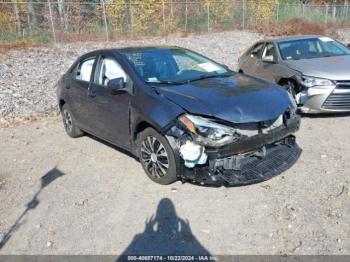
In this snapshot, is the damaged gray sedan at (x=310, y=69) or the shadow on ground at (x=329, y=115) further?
the shadow on ground at (x=329, y=115)

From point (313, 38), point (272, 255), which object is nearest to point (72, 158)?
point (272, 255)

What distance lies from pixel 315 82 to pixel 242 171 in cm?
313

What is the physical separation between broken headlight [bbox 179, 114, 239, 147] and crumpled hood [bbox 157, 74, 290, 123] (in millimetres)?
106

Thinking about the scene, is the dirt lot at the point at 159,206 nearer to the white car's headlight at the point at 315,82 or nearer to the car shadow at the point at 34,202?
the car shadow at the point at 34,202

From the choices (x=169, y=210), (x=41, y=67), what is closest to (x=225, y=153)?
(x=169, y=210)

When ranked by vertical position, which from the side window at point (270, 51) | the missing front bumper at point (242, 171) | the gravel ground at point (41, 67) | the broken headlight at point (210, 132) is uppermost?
the side window at point (270, 51)

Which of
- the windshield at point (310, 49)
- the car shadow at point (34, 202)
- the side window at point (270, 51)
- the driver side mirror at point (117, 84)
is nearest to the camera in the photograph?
the car shadow at point (34, 202)

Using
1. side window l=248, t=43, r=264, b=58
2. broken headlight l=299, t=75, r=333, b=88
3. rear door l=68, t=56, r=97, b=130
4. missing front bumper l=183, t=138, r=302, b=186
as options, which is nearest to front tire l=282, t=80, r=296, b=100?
broken headlight l=299, t=75, r=333, b=88

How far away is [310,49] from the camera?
783cm

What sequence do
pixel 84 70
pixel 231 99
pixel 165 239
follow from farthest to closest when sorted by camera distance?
pixel 84 70, pixel 231 99, pixel 165 239

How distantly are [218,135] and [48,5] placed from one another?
17.9 m

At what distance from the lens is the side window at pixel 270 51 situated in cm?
795

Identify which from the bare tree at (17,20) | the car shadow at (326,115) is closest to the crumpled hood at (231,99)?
the car shadow at (326,115)

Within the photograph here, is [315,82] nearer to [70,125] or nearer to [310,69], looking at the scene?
[310,69]
